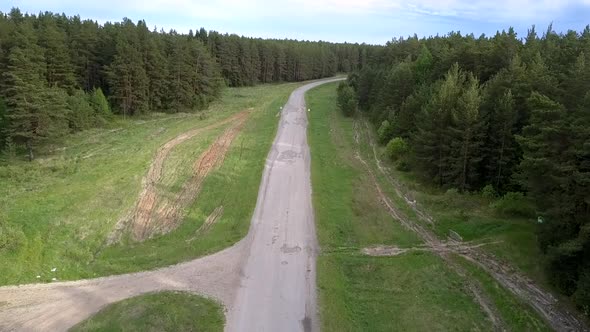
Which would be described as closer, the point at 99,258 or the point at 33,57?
the point at 99,258

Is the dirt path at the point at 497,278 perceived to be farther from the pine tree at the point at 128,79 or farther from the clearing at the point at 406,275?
the pine tree at the point at 128,79

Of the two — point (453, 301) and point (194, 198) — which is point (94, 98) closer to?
point (194, 198)

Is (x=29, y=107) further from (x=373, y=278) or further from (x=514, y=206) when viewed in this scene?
(x=514, y=206)

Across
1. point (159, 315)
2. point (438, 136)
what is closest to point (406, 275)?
Answer: point (159, 315)

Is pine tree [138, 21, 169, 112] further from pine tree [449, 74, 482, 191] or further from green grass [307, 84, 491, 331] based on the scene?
pine tree [449, 74, 482, 191]

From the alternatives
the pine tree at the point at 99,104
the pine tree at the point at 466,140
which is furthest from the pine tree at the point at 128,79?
the pine tree at the point at 466,140

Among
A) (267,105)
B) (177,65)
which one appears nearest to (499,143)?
(267,105)
